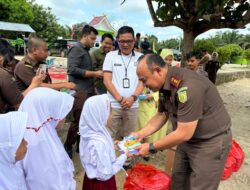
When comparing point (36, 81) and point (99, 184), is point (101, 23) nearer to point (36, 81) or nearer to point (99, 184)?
point (36, 81)

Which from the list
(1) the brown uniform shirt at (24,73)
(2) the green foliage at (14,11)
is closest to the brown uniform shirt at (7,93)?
(1) the brown uniform shirt at (24,73)

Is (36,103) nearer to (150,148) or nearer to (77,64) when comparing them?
(150,148)

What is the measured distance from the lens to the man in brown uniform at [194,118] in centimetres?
209

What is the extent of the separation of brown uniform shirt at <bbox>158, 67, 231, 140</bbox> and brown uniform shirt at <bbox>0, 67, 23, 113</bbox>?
50.4 inches

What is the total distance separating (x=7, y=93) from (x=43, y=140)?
696 mm

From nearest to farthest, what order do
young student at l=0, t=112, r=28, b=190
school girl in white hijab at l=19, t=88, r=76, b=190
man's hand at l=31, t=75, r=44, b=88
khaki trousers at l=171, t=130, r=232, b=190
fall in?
young student at l=0, t=112, r=28, b=190, school girl in white hijab at l=19, t=88, r=76, b=190, khaki trousers at l=171, t=130, r=232, b=190, man's hand at l=31, t=75, r=44, b=88

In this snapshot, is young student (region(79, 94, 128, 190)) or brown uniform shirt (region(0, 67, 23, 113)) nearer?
young student (region(79, 94, 128, 190))

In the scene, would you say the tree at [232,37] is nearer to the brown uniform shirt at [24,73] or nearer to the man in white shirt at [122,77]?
the man in white shirt at [122,77]

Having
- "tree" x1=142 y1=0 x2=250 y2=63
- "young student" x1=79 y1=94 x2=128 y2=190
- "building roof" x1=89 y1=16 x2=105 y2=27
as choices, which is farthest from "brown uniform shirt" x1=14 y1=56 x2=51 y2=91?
"building roof" x1=89 y1=16 x2=105 y2=27

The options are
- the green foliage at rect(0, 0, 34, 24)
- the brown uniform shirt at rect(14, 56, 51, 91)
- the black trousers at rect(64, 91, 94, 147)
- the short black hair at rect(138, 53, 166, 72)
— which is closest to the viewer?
the short black hair at rect(138, 53, 166, 72)

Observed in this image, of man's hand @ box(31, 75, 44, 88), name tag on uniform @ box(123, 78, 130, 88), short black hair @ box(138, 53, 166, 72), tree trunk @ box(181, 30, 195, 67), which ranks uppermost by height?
tree trunk @ box(181, 30, 195, 67)

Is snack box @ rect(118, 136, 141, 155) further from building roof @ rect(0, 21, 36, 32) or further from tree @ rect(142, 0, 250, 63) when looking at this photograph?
building roof @ rect(0, 21, 36, 32)

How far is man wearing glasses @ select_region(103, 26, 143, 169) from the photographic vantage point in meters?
3.68

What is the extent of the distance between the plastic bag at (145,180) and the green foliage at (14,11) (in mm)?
30075
